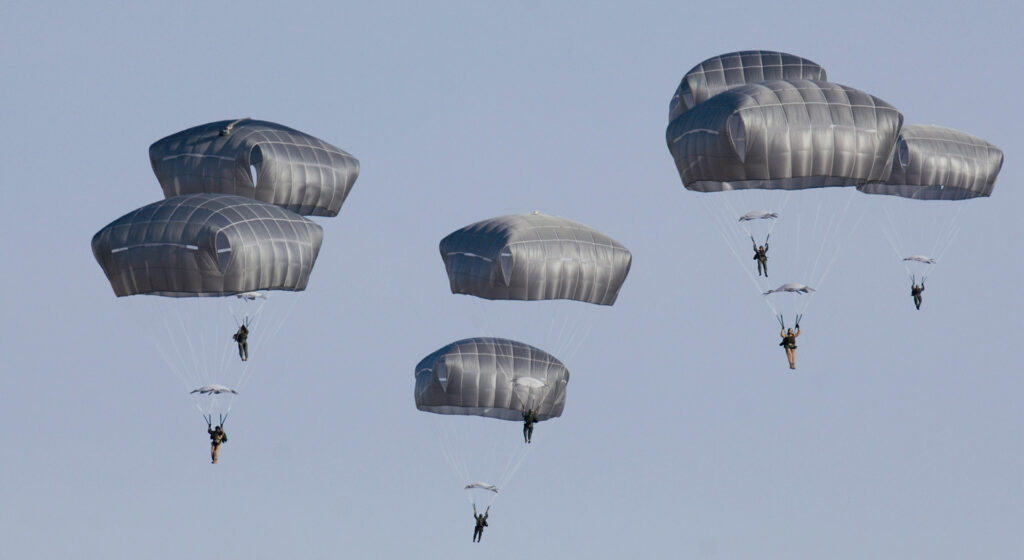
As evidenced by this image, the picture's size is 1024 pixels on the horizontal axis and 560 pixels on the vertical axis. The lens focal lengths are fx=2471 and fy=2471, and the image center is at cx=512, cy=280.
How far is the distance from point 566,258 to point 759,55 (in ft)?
27.1

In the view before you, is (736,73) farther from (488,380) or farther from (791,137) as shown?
(488,380)

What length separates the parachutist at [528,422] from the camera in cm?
7344

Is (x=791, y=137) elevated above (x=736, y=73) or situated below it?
below

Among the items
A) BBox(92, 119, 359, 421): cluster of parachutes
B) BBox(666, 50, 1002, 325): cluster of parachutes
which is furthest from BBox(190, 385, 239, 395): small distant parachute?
BBox(666, 50, 1002, 325): cluster of parachutes

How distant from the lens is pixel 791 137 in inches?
2611

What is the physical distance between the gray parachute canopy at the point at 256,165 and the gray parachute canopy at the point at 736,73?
1090 cm

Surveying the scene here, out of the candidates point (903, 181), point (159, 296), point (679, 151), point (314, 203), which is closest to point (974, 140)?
point (903, 181)

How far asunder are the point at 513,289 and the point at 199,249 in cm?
1007

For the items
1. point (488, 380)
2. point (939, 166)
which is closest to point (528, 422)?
point (488, 380)

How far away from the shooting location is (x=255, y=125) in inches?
2977

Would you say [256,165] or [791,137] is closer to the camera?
[791,137]

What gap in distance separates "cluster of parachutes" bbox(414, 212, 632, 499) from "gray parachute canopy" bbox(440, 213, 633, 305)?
0.03m

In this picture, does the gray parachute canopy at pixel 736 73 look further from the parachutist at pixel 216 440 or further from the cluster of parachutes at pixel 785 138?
the parachutist at pixel 216 440

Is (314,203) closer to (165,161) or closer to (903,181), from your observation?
(165,161)
